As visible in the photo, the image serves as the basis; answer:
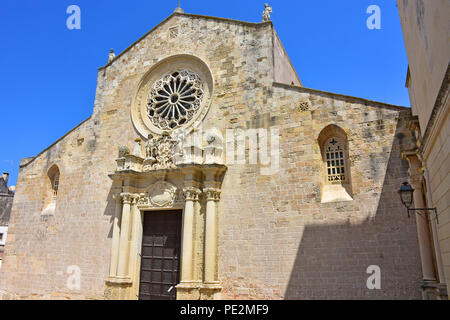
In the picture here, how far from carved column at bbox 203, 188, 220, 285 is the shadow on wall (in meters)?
2.16

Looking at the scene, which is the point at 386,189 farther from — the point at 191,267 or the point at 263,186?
the point at 191,267

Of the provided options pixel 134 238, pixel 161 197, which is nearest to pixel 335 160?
pixel 161 197

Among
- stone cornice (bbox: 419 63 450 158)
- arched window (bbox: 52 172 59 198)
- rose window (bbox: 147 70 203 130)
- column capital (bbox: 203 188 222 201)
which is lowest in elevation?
stone cornice (bbox: 419 63 450 158)

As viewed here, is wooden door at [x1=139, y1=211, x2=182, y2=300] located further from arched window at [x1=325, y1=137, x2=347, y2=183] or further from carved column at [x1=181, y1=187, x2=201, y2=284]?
arched window at [x1=325, y1=137, x2=347, y2=183]

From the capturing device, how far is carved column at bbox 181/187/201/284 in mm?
10469

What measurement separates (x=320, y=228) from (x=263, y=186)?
1973 millimetres

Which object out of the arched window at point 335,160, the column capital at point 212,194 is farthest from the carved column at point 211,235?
the arched window at point 335,160

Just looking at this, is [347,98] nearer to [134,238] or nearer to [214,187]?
[214,187]

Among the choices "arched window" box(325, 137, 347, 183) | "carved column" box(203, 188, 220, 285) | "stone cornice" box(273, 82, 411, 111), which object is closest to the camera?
"stone cornice" box(273, 82, 411, 111)

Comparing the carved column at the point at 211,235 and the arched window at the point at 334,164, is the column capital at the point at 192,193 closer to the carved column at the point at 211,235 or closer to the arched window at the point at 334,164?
the carved column at the point at 211,235

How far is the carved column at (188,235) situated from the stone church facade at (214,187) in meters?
→ 0.04

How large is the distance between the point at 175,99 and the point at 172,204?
3931mm

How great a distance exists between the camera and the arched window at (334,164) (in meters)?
9.81

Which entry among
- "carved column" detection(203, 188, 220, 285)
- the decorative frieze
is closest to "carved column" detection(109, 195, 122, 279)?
the decorative frieze
